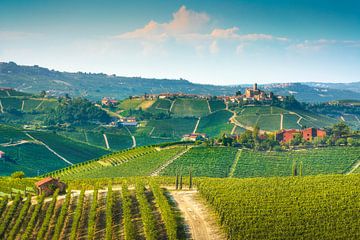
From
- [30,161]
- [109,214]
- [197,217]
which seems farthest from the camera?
[30,161]

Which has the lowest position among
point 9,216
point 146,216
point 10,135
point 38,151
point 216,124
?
point 38,151

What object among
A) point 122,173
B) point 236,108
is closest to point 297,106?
point 236,108

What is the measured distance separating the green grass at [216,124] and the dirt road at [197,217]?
99177 mm

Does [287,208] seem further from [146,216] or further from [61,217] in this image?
[61,217]

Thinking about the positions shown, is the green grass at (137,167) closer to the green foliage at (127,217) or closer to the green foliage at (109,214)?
the green foliage at (127,217)

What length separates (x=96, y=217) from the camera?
5362cm

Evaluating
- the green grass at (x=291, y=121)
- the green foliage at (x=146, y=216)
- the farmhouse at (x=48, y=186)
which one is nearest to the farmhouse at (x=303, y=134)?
the green grass at (x=291, y=121)

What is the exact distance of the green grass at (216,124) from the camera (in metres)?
163

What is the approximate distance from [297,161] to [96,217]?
4571cm

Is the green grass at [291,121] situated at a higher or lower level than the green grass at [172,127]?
higher

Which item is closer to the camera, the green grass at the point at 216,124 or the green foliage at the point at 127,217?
the green foliage at the point at 127,217

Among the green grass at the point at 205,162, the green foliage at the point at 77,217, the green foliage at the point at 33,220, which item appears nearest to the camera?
the green foliage at the point at 77,217

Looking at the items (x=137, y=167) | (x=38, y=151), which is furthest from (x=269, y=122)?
(x=137, y=167)

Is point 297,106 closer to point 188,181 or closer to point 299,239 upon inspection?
point 188,181
